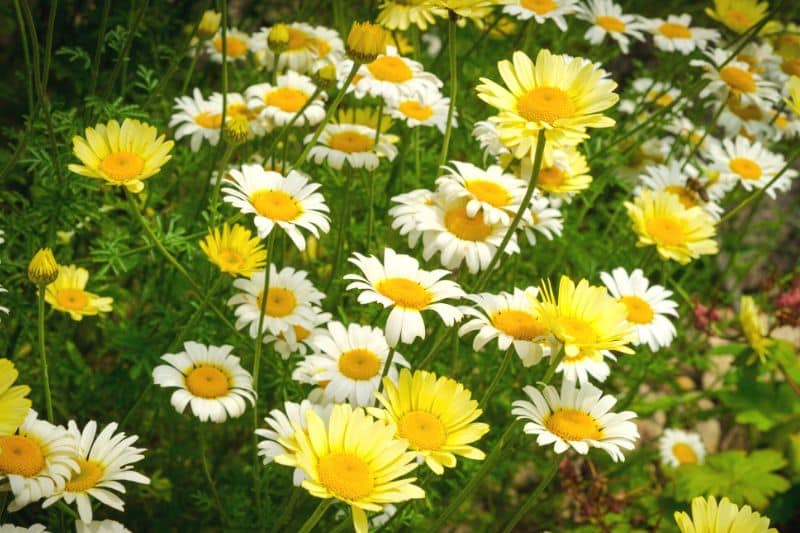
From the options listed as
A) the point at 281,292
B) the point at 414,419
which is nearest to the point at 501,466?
the point at 281,292

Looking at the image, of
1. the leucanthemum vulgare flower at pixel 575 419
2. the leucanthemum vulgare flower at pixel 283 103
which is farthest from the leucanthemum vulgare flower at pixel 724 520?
the leucanthemum vulgare flower at pixel 283 103

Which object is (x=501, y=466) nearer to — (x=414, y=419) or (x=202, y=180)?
(x=414, y=419)

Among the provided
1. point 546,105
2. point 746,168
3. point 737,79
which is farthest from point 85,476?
point 746,168

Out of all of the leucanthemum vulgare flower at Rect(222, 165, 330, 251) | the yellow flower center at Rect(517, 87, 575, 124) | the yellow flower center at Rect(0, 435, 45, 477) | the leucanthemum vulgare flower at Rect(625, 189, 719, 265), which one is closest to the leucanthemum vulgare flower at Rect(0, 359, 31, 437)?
the yellow flower center at Rect(0, 435, 45, 477)

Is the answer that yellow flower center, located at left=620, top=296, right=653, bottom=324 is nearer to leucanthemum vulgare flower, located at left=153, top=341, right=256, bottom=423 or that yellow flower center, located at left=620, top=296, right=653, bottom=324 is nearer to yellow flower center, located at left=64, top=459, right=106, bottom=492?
leucanthemum vulgare flower, located at left=153, top=341, right=256, bottom=423

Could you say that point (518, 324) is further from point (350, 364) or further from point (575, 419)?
point (350, 364)

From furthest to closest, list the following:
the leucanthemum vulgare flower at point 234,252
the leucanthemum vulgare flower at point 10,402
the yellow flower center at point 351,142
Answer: the yellow flower center at point 351,142
the leucanthemum vulgare flower at point 234,252
the leucanthemum vulgare flower at point 10,402

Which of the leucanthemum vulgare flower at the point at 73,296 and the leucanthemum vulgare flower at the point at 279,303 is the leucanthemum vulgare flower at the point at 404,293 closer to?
the leucanthemum vulgare flower at the point at 279,303
